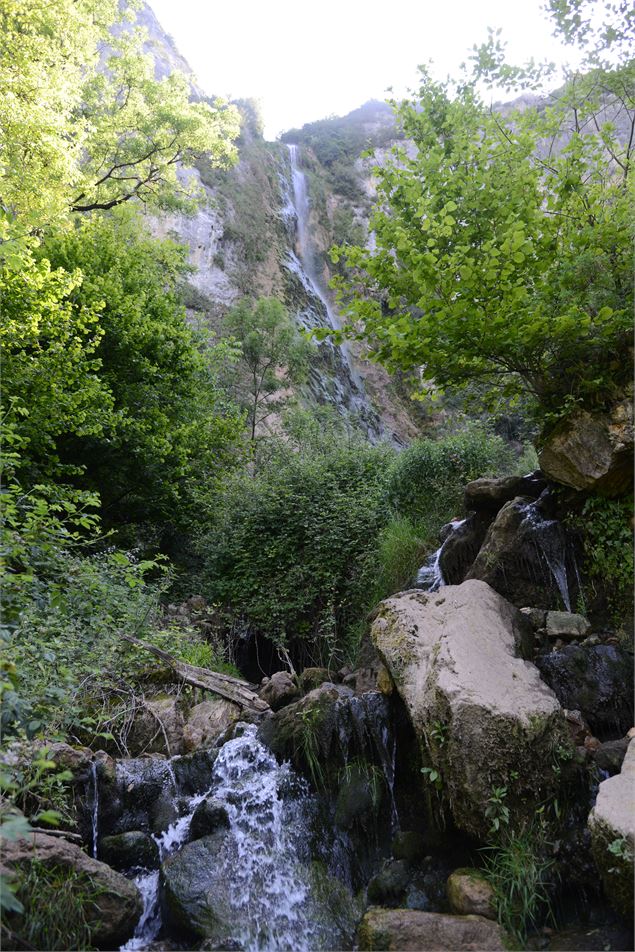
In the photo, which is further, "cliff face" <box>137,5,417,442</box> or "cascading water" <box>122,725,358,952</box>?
"cliff face" <box>137,5,417,442</box>

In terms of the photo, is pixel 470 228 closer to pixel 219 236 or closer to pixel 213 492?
pixel 213 492

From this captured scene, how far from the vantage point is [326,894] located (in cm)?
446

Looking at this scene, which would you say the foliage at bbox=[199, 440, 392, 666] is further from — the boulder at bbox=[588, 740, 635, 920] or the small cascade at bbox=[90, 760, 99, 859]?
the boulder at bbox=[588, 740, 635, 920]

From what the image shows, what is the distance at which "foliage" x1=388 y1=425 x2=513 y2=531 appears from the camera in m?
9.95

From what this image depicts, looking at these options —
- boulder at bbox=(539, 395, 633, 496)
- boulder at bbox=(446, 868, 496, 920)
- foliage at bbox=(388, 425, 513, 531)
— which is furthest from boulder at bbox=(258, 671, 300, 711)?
boulder at bbox=(539, 395, 633, 496)

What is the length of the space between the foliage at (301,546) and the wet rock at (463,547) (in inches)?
69.5

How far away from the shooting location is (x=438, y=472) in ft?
33.5

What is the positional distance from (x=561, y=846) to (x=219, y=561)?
25.5ft

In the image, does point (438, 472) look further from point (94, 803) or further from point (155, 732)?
point (94, 803)

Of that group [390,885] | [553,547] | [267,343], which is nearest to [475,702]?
[390,885]

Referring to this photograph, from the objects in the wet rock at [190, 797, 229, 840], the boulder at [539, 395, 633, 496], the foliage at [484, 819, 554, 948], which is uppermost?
the boulder at [539, 395, 633, 496]

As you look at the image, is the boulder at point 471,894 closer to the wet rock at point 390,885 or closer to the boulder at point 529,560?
the wet rock at point 390,885

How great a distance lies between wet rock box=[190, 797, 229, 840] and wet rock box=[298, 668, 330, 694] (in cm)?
237

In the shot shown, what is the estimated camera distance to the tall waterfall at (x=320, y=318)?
84.4 feet
